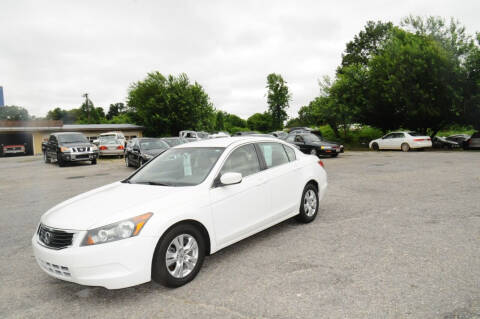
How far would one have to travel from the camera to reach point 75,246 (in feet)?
10.3

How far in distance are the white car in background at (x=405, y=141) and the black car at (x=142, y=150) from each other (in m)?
16.8

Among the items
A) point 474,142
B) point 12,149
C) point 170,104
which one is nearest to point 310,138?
point 474,142

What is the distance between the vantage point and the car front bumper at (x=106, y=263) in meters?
3.07

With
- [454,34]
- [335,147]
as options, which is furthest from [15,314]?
[454,34]

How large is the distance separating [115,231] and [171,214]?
55 centimetres

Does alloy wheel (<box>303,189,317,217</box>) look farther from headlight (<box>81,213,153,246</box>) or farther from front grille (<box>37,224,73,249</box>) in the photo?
front grille (<box>37,224,73,249</box>)

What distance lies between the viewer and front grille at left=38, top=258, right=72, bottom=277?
314 centimetres

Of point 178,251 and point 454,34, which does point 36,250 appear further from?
point 454,34

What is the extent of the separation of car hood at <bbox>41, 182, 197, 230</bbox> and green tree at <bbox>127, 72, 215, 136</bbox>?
39845 mm

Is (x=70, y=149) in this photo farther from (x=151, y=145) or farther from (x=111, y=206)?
(x=111, y=206)

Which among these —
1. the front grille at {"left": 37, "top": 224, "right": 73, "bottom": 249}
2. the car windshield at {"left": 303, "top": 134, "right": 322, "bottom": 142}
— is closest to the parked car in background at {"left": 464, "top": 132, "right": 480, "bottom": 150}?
the car windshield at {"left": 303, "top": 134, "right": 322, "bottom": 142}

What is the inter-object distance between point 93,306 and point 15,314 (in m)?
0.68

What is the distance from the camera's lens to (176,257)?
349cm

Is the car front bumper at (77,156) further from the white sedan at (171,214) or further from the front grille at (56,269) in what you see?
the front grille at (56,269)
